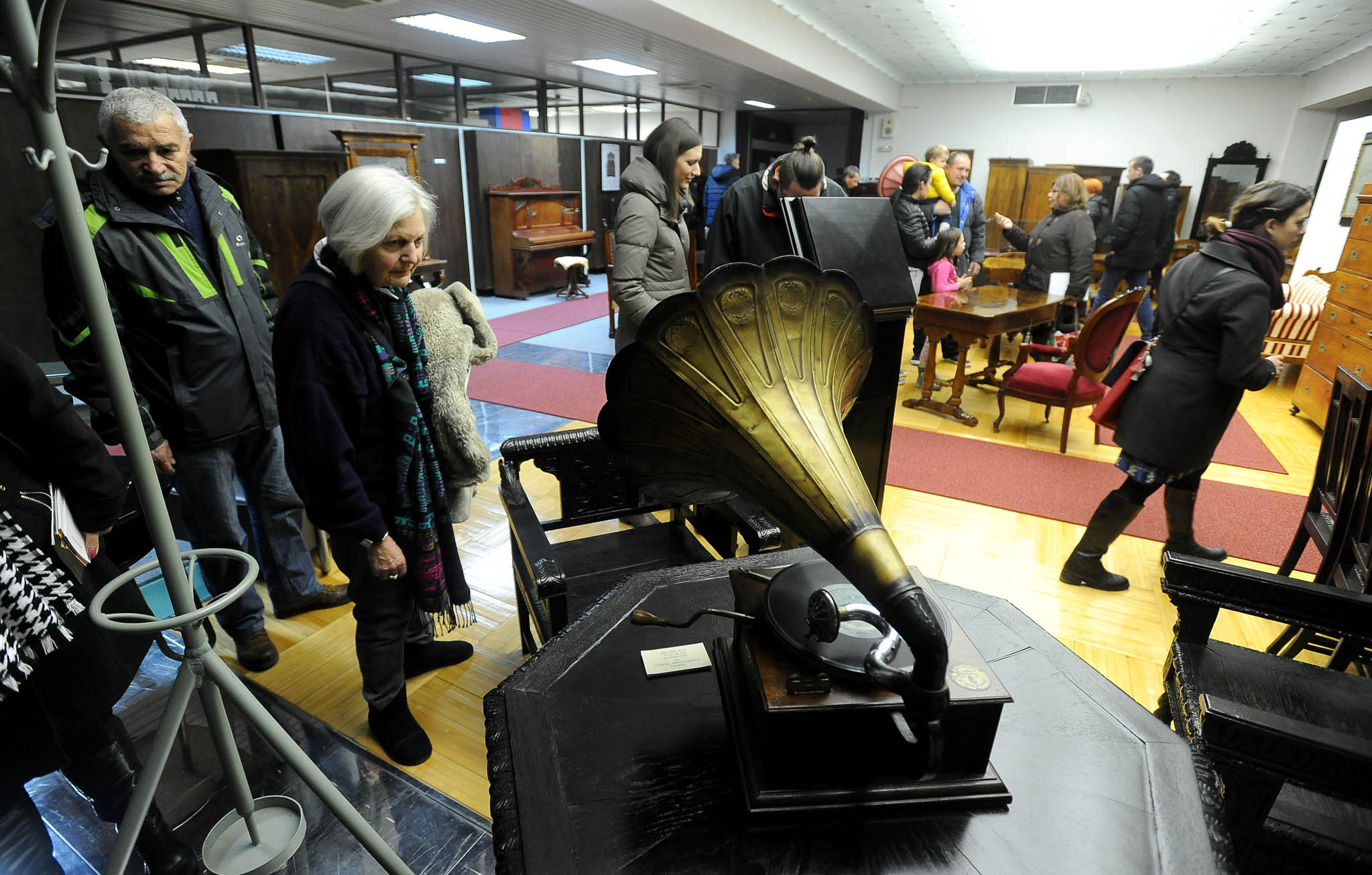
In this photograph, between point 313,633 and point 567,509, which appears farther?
point 313,633

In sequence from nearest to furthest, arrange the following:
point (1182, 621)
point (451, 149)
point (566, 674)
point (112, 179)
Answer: point (566, 674)
point (1182, 621)
point (112, 179)
point (451, 149)

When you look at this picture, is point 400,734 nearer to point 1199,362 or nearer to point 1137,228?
point 1199,362

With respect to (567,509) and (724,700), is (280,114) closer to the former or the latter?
(567,509)

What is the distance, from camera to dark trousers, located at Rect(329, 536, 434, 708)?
64.5 inches

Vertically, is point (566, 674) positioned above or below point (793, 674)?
below

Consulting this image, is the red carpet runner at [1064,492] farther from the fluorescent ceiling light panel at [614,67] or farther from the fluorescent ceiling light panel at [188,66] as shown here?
the fluorescent ceiling light panel at [188,66]

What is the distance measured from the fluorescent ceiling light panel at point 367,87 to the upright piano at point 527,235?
8.11 feet

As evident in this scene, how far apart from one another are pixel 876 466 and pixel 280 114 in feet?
20.5

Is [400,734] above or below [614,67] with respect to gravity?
below

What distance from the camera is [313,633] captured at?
94.3 inches

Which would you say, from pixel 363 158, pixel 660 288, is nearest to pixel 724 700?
pixel 660 288

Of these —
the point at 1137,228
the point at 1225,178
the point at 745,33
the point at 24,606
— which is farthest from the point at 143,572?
the point at 1225,178

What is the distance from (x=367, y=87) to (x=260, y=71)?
214 cm

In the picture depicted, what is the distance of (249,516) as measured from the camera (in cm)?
237
